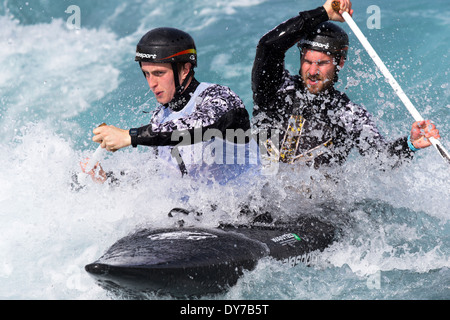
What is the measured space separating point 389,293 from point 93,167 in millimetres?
2315

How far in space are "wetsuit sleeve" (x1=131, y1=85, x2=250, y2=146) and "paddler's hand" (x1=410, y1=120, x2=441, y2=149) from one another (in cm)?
146

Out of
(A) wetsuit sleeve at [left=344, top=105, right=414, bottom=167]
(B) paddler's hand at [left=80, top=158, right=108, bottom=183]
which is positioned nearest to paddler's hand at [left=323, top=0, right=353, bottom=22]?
(A) wetsuit sleeve at [left=344, top=105, right=414, bottom=167]

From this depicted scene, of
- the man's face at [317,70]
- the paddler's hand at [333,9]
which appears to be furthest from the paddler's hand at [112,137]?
the paddler's hand at [333,9]

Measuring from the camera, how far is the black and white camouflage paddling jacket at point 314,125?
4.39 meters

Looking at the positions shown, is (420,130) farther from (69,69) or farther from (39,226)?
(69,69)

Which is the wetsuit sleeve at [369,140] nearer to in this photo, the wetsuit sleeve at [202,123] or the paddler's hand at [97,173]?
the wetsuit sleeve at [202,123]

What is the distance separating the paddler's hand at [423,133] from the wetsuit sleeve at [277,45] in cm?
115

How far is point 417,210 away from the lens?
493 centimetres

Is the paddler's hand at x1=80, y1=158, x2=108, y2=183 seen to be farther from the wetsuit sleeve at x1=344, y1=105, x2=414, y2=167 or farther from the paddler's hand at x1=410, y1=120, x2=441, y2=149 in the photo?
the paddler's hand at x1=410, y1=120, x2=441, y2=149

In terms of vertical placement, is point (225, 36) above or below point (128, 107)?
above

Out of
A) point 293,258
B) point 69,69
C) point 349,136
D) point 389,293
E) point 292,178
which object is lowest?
point 389,293

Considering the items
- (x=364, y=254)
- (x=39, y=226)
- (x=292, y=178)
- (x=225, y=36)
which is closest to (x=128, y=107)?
(x=225, y=36)

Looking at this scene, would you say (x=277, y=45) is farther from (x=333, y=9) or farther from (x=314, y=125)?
(x=314, y=125)

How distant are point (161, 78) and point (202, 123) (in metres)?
0.61
